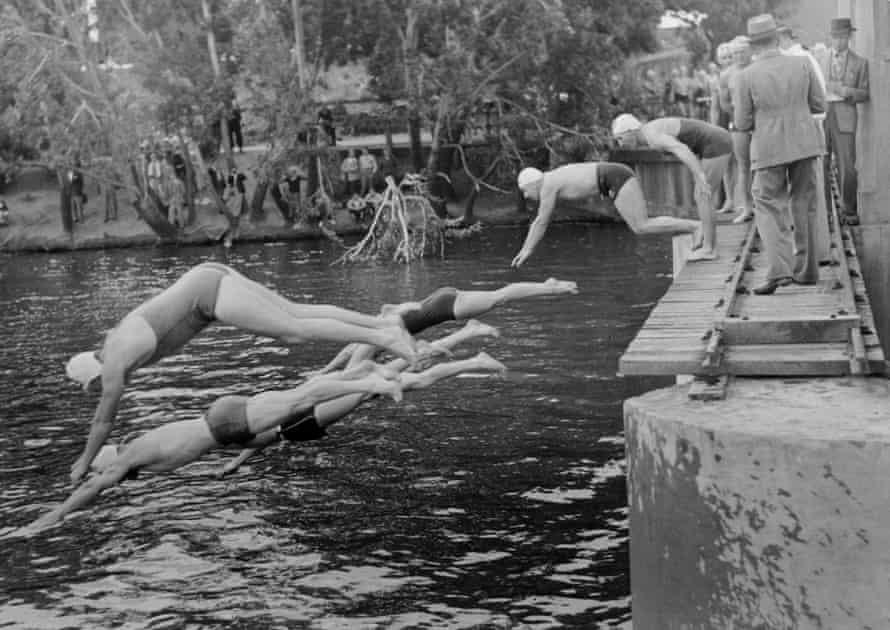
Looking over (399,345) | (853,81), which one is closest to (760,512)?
(399,345)

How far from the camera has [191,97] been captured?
44.6 m

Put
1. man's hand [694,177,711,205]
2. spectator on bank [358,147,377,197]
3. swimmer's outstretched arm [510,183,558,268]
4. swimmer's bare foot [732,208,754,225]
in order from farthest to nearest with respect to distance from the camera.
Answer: spectator on bank [358,147,377,197], swimmer's bare foot [732,208,754,225], swimmer's outstretched arm [510,183,558,268], man's hand [694,177,711,205]

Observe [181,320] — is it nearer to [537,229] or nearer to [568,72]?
[537,229]

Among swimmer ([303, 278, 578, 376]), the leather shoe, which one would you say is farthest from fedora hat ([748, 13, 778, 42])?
swimmer ([303, 278, 578, 376])

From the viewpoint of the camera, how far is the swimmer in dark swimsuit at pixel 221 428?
11.0 m

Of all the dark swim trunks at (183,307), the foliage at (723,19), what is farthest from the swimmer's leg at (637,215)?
the foliage at (723,19)

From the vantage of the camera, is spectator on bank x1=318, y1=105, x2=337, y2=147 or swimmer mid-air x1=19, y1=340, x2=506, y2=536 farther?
spectator on bank x1=318, y1=105, x2=337, y2=147

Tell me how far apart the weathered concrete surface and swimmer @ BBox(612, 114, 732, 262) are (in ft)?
24.1

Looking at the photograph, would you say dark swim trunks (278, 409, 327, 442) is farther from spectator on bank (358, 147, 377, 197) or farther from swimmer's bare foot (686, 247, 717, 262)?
spectator on bank (358, 147, 377, 197)

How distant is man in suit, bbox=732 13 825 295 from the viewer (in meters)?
11.8

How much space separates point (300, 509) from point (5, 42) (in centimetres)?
3166

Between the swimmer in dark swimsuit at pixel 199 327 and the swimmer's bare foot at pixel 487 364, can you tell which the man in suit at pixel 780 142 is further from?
the swimmer in dark swimsuit at pixel 199 327

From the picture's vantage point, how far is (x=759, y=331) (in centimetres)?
960

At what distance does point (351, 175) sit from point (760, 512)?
3988 centimetres
